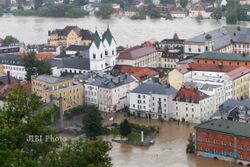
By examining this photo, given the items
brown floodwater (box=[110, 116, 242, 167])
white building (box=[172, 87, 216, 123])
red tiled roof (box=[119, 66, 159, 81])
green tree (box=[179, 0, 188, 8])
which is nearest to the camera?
brown floodwater (box=[110, 116, 242, 167])

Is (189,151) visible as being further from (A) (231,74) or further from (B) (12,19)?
(B) (12,19)

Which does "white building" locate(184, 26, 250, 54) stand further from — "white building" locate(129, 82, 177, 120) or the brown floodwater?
the brown floodwater

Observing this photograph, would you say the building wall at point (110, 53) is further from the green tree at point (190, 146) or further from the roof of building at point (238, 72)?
the green tree at point (190, 146)

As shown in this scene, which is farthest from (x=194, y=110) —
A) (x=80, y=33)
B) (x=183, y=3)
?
(x=183, y=3)

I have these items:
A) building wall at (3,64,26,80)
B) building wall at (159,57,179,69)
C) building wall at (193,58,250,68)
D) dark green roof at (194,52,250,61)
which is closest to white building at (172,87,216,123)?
building wall at (193,58,250,68)

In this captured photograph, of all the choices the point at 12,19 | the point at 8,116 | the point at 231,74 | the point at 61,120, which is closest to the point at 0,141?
the point at 8,116

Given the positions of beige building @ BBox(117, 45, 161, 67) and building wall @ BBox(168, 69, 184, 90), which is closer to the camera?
building wall @ BBox(168, 69, 184, 90)

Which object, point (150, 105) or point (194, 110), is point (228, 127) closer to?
point (194, 110)
